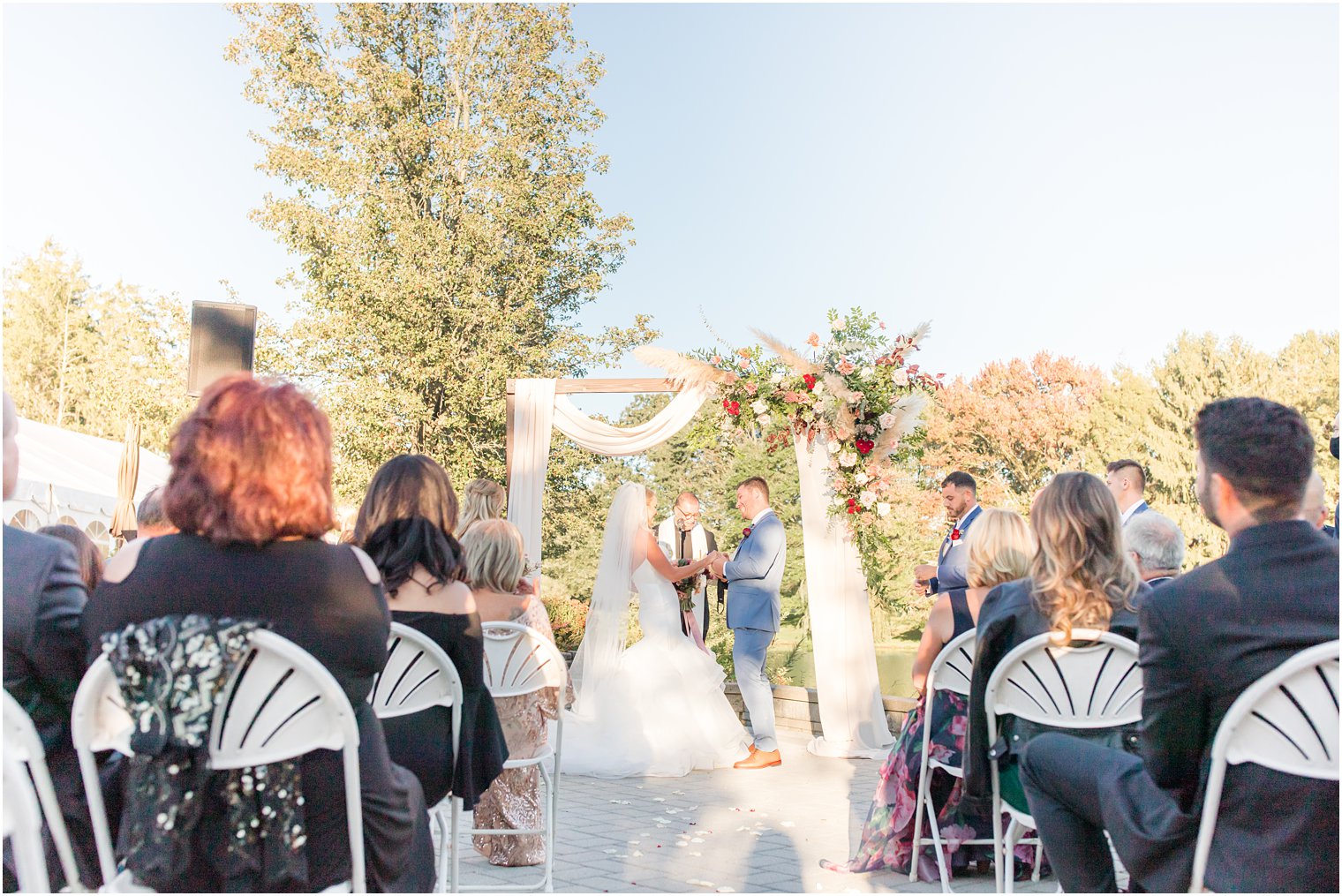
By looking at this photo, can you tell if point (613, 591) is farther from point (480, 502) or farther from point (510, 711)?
point (510, 711)

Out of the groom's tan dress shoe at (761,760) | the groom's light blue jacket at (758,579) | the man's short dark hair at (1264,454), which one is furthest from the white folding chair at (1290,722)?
the groom's light blue jacket at (758,579)

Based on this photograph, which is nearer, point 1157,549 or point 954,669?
point 954,669

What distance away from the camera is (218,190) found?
66.5ft

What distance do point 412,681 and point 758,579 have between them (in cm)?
476

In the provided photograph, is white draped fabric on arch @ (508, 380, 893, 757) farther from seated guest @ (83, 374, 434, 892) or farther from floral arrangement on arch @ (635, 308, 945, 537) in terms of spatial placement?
seated guest @ (83, 374, 434, 892)

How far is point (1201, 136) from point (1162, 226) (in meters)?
6.62

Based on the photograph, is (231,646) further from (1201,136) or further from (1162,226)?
(1162,226)

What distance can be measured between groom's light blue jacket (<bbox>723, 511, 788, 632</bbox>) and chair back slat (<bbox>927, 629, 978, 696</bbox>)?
352 cm

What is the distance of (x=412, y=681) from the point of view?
9.84 feet

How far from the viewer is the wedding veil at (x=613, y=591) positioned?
24.1ft

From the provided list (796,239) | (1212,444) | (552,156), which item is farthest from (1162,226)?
(1212,444)

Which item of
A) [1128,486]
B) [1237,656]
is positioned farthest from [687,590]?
[1237,656]

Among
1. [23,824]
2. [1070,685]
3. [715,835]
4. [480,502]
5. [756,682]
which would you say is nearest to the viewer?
[23,824]

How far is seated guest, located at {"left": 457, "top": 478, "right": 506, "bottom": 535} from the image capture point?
17.5 feet
